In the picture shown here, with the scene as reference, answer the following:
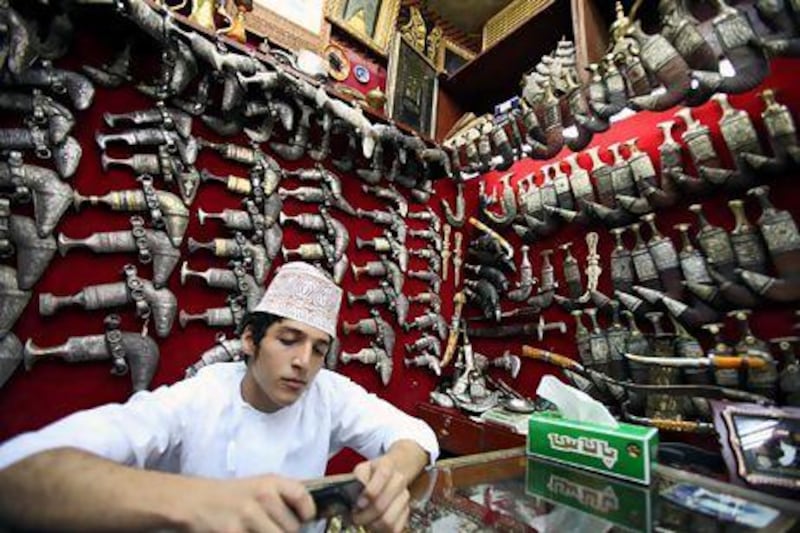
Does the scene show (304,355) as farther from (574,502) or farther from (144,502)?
(574,502)

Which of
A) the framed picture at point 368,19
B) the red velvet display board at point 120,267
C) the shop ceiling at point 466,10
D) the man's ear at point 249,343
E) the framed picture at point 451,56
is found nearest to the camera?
the man's ear at point 249,343

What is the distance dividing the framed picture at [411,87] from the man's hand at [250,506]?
2.83 meters

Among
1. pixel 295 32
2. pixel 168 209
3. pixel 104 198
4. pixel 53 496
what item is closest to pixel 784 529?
pixel 53 496

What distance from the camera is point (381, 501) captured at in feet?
1.97

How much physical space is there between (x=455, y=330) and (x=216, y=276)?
1.64 m

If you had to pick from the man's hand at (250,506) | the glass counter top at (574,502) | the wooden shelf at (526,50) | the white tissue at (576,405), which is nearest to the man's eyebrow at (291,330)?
the glass counter top at (574,502)

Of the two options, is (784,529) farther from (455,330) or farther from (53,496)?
(455,330)

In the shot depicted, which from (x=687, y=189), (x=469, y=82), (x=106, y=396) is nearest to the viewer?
(x=106, y=396)

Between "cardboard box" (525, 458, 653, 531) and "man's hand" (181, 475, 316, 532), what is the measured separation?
20.6 inches

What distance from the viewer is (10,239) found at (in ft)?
4.38

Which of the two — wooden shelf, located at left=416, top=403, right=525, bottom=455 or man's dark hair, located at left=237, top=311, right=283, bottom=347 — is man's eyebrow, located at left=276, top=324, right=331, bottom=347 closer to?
man's dark hair, located at left=237, top=311, right=283, bottom=347

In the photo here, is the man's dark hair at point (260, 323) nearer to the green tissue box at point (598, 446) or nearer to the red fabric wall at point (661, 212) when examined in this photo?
the green tissue box at point (598, 446)

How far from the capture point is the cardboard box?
683 millimetres

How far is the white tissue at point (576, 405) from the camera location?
3.28 feet
